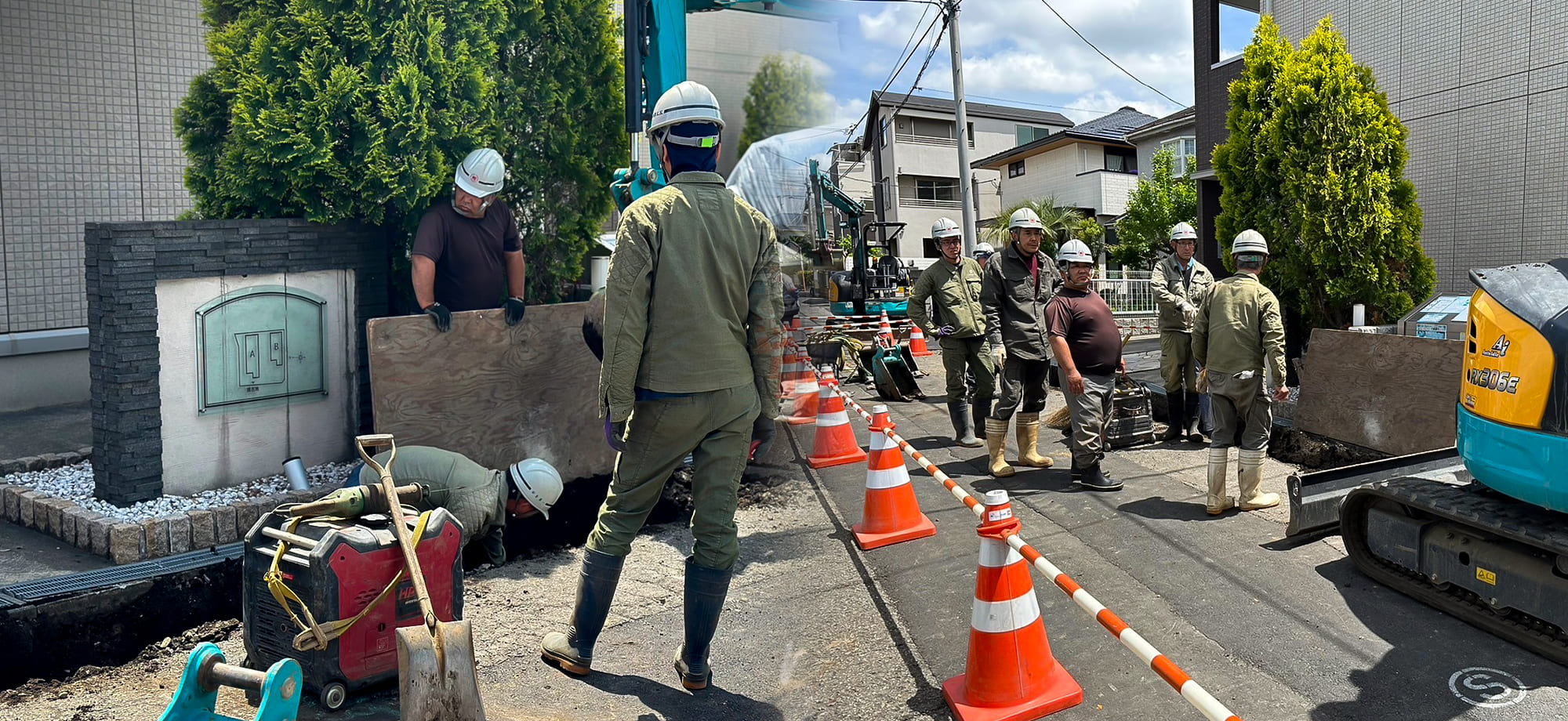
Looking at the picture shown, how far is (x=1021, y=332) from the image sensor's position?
6883 millimetres

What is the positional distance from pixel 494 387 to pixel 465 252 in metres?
0.83

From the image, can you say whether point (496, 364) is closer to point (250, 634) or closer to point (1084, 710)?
point (250, 634)

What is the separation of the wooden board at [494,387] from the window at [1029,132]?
40.7m

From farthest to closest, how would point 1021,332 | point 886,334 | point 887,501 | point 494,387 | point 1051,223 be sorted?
point 1051,223, point 886,334, point 1021,332, point 494,387, point 887,501

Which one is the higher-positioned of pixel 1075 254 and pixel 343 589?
pixel 1075 254

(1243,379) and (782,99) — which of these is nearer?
(782,99)

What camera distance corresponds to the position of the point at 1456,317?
28.4 feet

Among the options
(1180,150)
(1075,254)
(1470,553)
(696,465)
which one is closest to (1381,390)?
(1075,254)

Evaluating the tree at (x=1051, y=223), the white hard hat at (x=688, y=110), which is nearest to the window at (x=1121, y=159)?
the tree at (x=1051, y=223)

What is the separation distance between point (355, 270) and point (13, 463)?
243cm

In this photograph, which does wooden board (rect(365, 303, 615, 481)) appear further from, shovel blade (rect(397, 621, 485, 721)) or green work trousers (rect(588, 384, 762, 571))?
shovel blade (rect(397, 621, 485, 721))

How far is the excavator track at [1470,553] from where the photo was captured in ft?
12.5

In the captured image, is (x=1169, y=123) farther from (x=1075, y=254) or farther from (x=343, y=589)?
(x=343, y=589)

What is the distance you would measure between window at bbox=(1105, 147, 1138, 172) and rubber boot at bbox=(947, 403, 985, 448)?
29823 millimetres
